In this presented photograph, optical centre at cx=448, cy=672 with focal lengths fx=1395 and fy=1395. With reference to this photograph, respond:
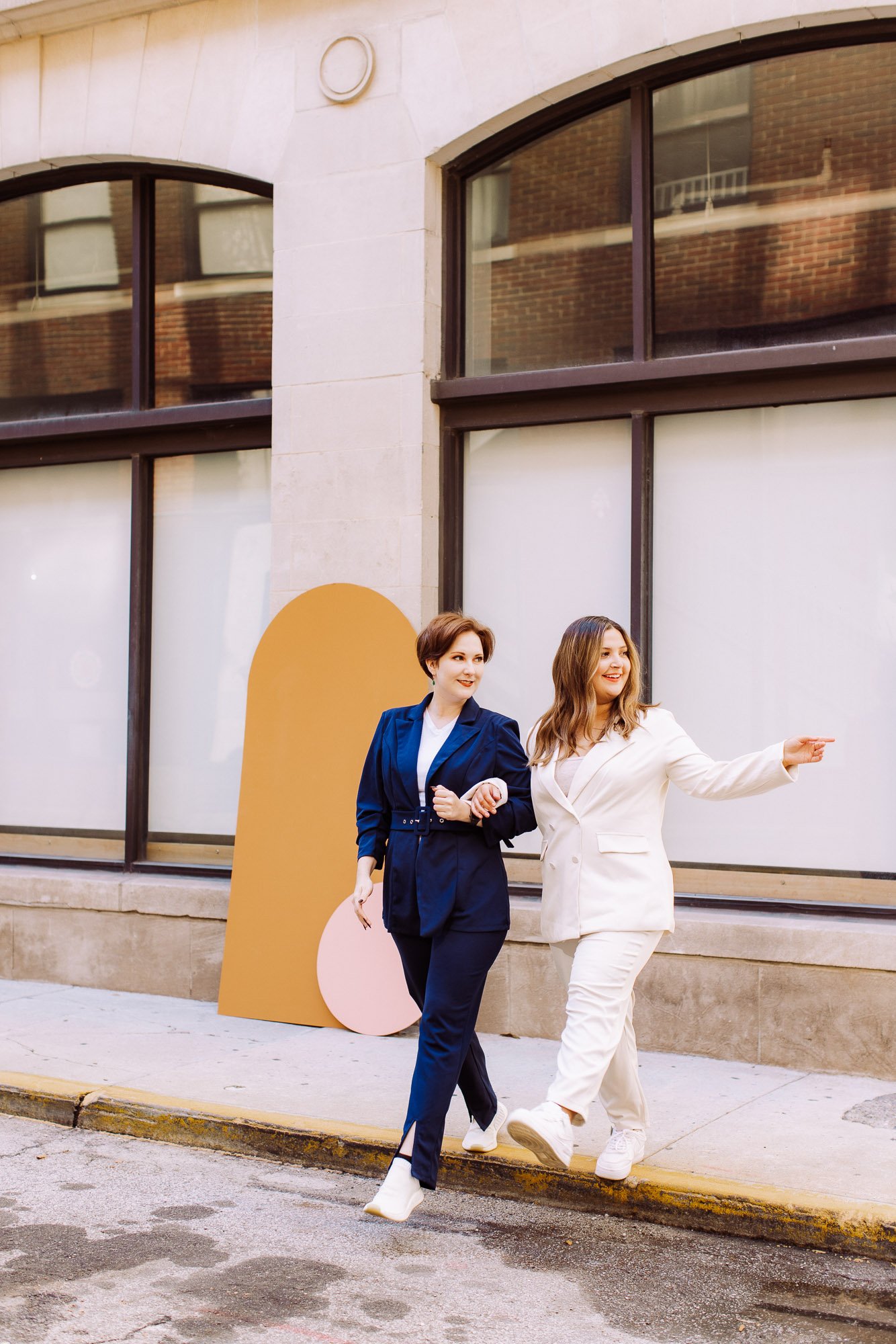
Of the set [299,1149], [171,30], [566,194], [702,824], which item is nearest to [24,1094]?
[299,1149]

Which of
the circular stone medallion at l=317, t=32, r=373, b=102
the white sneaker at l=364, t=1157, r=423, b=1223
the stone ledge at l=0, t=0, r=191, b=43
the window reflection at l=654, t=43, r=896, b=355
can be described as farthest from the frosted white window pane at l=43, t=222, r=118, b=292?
the white sneaker at l=364, t=1157, r=423, b=1223

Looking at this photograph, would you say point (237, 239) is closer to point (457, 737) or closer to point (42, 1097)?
point (457, 737)

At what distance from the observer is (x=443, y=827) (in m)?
4.80

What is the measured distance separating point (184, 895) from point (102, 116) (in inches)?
193

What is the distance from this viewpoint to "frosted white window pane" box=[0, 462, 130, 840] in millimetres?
9055

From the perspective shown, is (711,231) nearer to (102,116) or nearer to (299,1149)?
(102,116)

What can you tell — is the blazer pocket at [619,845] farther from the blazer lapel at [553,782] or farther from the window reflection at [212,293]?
the window reflection at [212,293]

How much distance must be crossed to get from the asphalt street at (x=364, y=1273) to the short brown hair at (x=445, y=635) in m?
1.99

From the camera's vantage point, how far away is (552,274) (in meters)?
7.79

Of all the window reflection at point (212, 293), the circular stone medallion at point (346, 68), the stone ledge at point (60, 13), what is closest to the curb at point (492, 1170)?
the window reflection at point (212, 293)

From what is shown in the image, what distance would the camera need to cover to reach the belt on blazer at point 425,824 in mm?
4797

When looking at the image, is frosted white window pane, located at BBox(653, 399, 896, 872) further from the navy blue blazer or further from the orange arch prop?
the navy blue blazer

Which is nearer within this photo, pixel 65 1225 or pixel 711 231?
pixel 65 1225

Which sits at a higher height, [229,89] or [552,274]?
[229,89]
